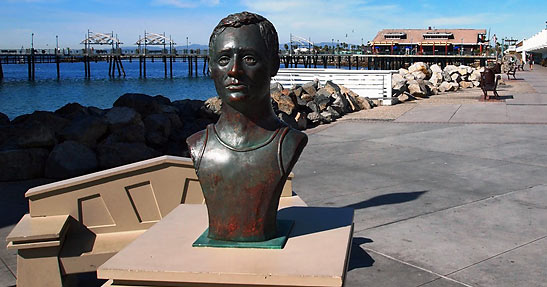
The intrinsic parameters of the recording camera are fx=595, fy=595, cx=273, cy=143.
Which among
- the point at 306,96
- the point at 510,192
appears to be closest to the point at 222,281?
the point at 510,192

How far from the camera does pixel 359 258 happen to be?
16.2 ft

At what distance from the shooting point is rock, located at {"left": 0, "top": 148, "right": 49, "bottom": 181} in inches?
316

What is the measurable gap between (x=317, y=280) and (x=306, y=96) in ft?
40.3

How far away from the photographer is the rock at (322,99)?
14.4m

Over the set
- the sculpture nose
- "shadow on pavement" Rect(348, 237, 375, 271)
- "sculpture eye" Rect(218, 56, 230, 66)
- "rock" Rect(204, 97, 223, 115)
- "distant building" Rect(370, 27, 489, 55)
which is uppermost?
"distant building" Rect(370, 27, 489, 55)

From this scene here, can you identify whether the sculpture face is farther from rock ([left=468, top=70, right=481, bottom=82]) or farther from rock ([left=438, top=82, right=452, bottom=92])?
rock ([left=468, top=70, right=481, bottom=82])

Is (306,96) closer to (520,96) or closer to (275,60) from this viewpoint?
(520,96)

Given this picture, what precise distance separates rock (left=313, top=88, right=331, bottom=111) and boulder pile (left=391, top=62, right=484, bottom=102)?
13.9ft

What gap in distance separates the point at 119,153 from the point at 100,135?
3.23 ft

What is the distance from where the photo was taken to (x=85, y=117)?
9703mm

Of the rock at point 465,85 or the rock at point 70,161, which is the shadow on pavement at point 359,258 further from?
the rock at point 465,85

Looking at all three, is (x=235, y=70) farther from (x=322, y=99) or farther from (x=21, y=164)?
(x=322, y=99)

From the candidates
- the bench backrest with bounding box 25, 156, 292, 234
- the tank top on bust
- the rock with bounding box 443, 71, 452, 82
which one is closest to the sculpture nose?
the tank top on bust

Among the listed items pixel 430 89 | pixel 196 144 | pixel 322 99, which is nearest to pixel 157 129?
pixel 322 99
